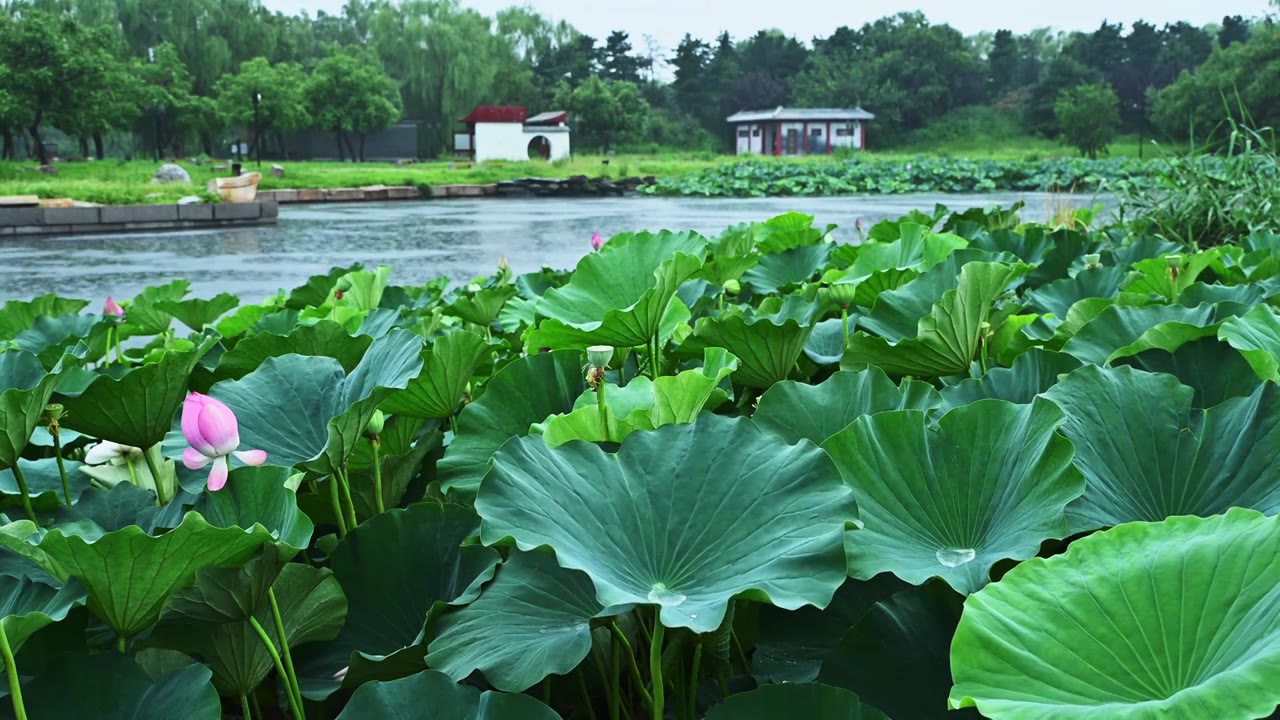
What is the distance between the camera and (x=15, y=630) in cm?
43

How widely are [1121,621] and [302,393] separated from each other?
59 cm

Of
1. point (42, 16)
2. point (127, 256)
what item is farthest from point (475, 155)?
point (127, 256)

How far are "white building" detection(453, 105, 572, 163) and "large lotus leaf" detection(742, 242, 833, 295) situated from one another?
32.2m

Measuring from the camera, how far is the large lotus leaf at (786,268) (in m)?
1.55

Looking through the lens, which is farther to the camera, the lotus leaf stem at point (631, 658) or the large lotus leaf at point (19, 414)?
the large lotus leaf at point (19, 414)

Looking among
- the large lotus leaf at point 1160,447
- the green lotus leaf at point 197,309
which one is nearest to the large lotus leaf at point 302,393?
the large lotus leaf at point 1160,447

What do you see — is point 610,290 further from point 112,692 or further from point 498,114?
point 498,114

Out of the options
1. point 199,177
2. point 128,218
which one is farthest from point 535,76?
point 128,218

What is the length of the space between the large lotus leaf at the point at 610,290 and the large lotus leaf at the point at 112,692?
464 millimetres

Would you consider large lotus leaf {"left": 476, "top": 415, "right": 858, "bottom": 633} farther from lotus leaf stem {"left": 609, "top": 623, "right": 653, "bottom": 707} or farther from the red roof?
the red roof

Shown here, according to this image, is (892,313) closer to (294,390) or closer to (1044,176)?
(294,390)

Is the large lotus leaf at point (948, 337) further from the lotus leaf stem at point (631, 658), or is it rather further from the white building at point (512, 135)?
the white building at point (512, 135)

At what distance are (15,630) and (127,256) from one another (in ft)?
28.2

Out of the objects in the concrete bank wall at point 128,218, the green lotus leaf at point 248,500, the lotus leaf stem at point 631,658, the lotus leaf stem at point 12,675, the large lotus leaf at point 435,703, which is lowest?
the lotus leaf stem at point 631,658
